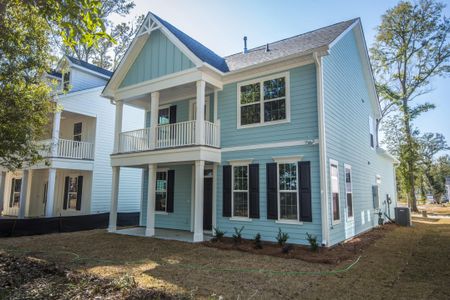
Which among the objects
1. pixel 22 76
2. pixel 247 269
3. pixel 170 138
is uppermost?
pixel 22 76

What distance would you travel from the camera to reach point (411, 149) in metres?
25.0

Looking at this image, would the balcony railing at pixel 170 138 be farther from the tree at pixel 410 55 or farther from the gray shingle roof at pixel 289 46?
the tree at pixel 410 55

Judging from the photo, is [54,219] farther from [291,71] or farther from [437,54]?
[437,54]

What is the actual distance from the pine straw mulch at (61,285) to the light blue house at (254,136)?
4.77 metres

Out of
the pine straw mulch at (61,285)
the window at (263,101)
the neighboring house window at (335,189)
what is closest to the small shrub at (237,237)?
the neighboring house window at (335,189)

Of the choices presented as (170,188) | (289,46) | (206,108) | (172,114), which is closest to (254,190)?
(206,108)

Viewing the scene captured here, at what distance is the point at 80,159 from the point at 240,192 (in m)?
10.4

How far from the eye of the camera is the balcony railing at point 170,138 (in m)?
11.1

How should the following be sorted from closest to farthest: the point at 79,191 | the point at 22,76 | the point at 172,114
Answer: the point at 22,76
the point at 172,114
the point at 79,191

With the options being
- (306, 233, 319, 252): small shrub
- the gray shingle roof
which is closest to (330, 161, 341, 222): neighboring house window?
(306, 233, 319, 252): small shrub

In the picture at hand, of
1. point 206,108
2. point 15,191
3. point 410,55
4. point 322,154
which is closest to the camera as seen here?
point 322,154

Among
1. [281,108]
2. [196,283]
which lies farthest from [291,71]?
[196,283]

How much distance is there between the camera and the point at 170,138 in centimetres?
1203

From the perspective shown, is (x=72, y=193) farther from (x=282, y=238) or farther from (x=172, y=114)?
(x=282, y=238)
